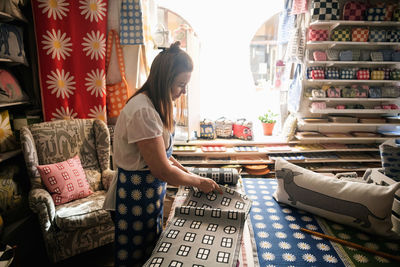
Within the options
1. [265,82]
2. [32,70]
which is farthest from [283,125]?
[32,70]

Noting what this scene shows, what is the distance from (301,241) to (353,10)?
2.78m

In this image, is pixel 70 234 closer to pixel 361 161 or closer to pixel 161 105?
pixel 161 105

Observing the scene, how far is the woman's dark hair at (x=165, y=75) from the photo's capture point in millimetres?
1114

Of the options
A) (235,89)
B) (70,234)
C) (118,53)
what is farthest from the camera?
(235,89)

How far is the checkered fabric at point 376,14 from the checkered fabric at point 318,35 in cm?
A: 48

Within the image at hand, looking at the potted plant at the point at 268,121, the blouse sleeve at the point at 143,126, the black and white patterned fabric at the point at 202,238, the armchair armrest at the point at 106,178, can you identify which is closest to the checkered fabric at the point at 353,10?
the potted plant at the point at 268,121

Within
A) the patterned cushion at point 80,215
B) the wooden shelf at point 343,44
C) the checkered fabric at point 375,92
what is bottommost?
the patterned cushion at point 80,215

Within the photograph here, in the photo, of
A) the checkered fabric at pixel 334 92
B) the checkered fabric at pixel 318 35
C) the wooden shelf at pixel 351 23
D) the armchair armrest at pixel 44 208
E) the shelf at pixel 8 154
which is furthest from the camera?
the checkered fabric at pixel 334 92

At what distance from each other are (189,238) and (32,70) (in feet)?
8.04

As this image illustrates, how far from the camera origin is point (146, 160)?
Result: 108 centimetres

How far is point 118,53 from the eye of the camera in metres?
2.71

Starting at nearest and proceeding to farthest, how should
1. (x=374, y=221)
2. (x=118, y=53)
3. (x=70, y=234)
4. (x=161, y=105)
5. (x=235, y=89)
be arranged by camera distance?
(x=161, y=105)
(x=374, y=221)
(x=70, y=234)
(x=118, y=53)
(x=235, y=89)

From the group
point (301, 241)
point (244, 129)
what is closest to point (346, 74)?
point (244, 129)

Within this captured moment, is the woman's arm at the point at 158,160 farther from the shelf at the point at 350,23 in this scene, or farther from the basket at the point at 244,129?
the shelf at the point at 350,23
